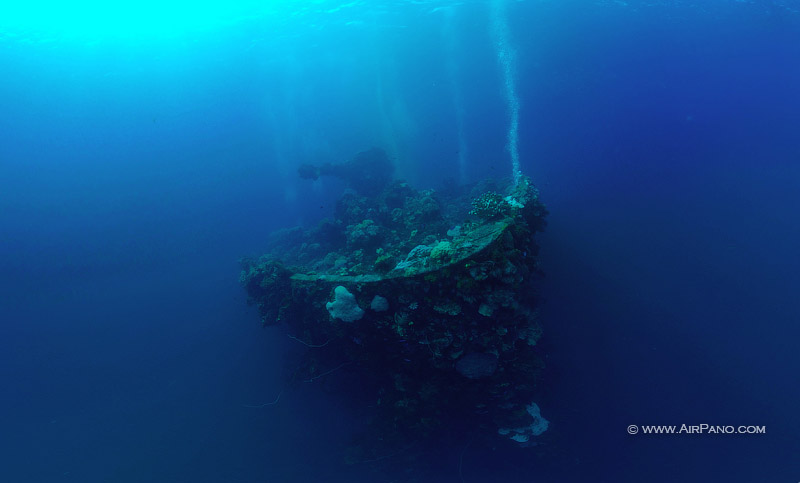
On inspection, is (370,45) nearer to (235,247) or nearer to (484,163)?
(484,163)

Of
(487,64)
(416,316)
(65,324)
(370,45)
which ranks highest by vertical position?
(370,45)

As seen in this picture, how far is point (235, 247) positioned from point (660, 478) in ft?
107

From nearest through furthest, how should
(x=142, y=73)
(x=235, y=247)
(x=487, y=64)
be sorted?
(x=235, y=247)
(x=142, y=73)
(x=487, y=64)

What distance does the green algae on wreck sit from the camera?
8.52 metres

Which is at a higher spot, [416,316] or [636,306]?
[416,316]

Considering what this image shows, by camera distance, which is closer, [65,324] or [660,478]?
[660,478]

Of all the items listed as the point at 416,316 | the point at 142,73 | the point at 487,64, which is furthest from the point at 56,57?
the point at 487,64

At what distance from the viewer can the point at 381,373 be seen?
11.2m

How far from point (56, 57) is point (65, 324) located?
4101cm

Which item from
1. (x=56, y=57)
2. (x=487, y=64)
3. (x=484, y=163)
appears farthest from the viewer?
(x=487, y=64)

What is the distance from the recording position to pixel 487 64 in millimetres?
74000

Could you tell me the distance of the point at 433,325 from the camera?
29.3ft

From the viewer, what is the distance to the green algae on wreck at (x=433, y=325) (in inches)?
335

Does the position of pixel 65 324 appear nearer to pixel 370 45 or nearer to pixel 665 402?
pixel 665 402
